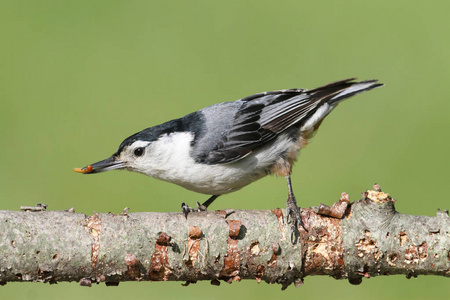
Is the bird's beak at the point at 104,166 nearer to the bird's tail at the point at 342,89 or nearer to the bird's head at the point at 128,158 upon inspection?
the bird's head at the point at 128,158

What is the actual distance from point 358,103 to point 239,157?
9.44ft

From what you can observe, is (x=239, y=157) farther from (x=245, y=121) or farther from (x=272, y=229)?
(x=272, y=229)

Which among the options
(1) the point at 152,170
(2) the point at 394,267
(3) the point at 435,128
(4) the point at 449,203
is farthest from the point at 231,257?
(3) the point at 435,128

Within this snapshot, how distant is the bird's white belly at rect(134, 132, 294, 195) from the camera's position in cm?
274

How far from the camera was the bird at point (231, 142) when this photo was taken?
109 inches

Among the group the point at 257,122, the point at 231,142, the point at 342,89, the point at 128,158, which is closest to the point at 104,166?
the point at 128,158

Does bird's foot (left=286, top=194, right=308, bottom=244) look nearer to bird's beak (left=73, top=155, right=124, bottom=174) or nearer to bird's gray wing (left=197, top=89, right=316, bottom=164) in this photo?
bird's gray wing (left=197, top=89, right=316, bottom=164)

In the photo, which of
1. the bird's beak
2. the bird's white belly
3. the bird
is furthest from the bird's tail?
the bird's beak

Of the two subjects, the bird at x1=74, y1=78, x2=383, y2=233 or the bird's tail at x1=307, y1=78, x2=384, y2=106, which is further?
the bird's tail at x1=307, y1=78, x2=384, y2=106

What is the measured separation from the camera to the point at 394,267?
2.23m

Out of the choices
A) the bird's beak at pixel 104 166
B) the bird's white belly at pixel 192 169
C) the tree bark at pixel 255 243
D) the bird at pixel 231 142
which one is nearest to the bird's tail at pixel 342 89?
the bird at pixel 231 142

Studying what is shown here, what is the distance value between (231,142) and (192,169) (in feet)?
0.81

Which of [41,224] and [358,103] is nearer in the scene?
[41,224]

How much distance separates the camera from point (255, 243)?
2213 mm
